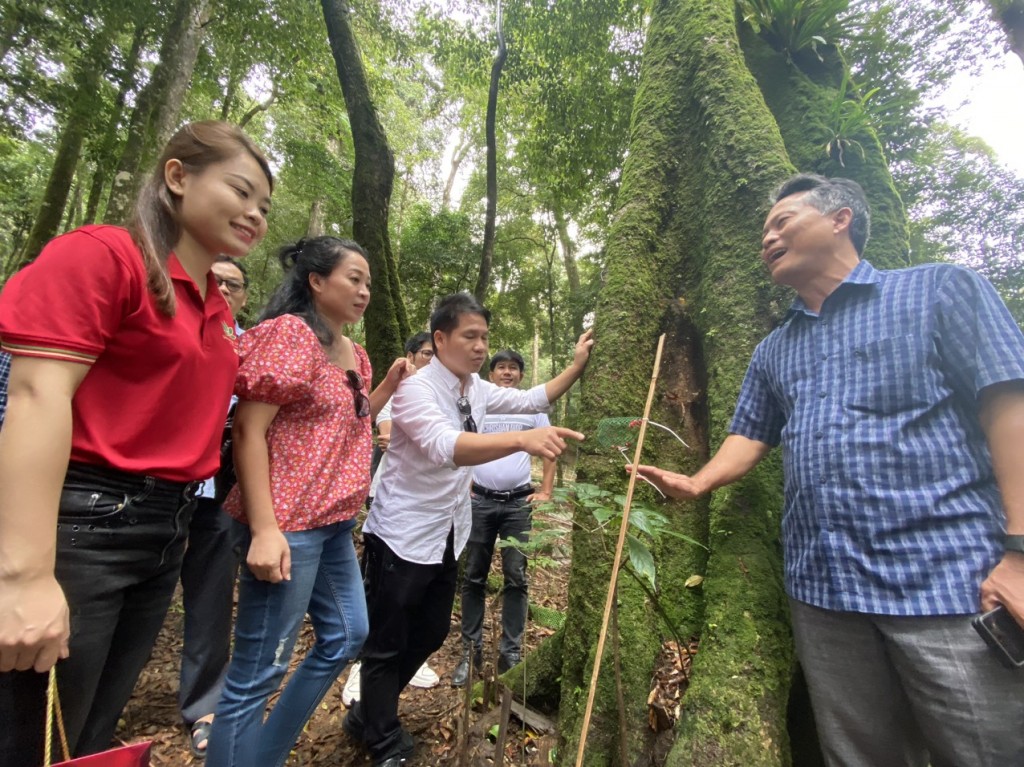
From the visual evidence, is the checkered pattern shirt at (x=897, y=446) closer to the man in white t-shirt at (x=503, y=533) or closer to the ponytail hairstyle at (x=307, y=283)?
the ponytail hairstyle at (x=307, y=283)

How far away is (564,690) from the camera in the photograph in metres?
1.93

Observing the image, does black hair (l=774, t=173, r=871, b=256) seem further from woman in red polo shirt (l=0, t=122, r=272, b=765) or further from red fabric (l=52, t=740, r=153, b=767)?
red fabric (l=52, t=740, r=153, b=767)

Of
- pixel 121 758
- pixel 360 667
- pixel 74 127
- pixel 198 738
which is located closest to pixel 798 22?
pixel 121 758

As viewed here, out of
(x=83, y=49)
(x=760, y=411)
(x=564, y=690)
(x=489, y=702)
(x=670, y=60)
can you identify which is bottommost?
(x=489, y=702)

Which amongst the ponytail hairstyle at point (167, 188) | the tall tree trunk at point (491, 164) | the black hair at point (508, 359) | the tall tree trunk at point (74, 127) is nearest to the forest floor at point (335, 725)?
the ponytail hairstyle at point (167, 188)

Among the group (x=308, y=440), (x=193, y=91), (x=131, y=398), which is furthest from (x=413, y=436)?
(x=193, y=91)

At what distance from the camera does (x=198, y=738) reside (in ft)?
8.00

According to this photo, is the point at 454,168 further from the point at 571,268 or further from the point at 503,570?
the point at 503,570

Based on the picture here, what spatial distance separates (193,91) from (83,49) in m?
3.06

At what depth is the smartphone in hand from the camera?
3.82 feet

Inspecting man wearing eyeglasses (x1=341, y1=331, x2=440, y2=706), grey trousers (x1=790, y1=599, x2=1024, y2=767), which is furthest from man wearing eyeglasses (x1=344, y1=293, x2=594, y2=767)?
grey trousers (x1=790, y1=599, x2=1024, y2=767)

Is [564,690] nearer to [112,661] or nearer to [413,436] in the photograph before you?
[413,436]

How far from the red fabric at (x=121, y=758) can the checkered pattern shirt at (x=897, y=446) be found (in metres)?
1.75

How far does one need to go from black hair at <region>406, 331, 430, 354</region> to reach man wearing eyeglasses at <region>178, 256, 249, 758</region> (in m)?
2.12
